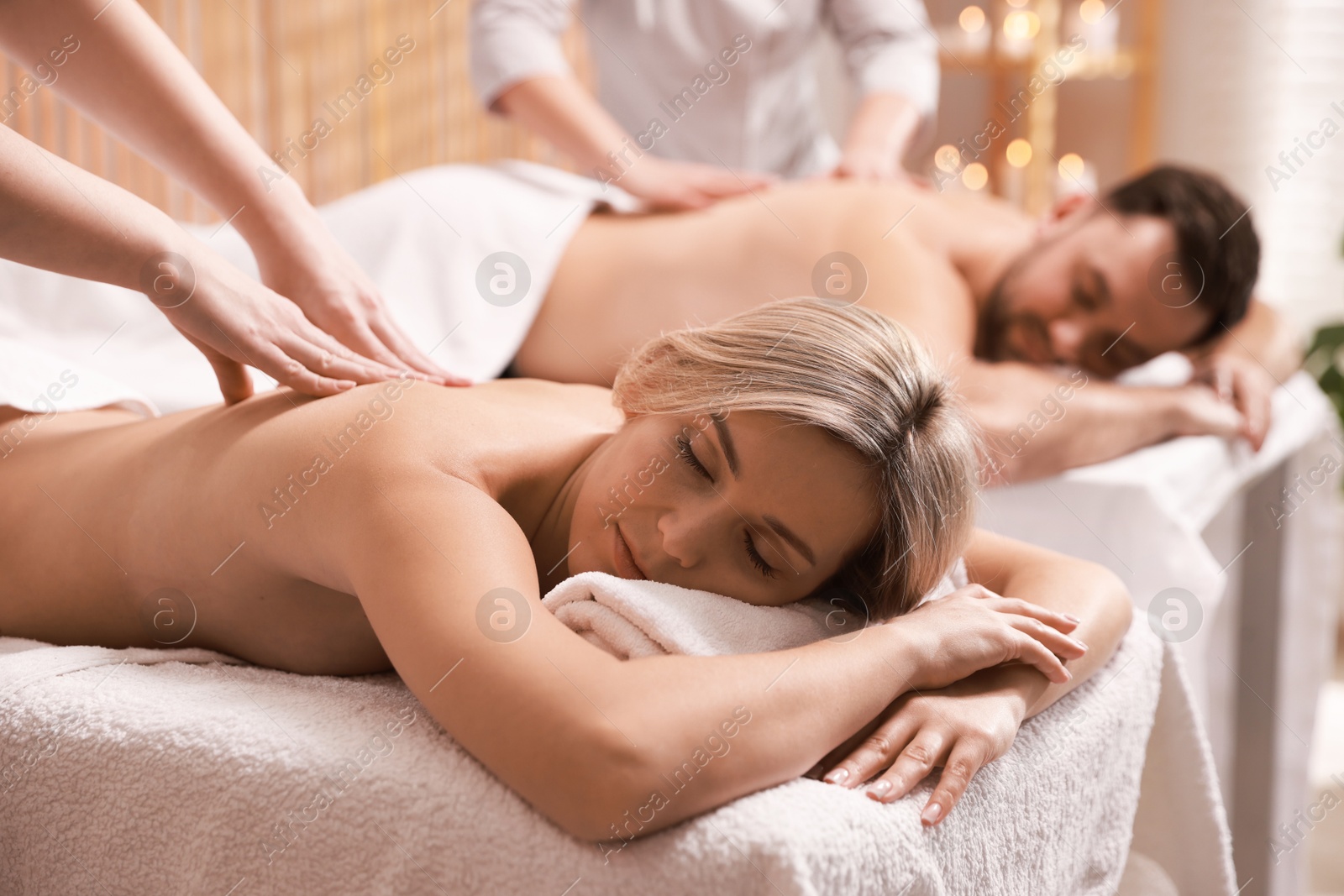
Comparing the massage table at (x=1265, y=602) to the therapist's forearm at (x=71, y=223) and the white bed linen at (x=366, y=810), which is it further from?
the therapist's forearm at (x=71, y=223)

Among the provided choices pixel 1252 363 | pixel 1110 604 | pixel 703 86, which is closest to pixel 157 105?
pixel 1110 604

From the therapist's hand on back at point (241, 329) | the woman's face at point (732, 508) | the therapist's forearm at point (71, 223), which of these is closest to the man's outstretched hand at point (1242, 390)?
the woman's face at point (732, 508)

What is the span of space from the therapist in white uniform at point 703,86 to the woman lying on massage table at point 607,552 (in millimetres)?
767

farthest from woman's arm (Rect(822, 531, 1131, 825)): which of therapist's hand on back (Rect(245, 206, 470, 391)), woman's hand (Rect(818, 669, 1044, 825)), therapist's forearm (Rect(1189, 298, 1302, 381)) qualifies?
therapist's forearm (Rect(1189, 298, 1302, 381))

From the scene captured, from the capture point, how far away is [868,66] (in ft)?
6.13

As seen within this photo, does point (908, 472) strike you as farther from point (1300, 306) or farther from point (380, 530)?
point (1300, 306)

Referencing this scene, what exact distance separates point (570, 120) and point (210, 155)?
709 mm

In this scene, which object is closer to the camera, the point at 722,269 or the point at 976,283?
the point at 722,269

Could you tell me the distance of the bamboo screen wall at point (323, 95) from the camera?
2.10 metres

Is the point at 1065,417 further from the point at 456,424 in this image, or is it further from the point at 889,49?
the point at 889,49

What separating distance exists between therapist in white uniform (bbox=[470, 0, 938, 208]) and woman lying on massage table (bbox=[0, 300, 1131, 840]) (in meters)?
0.77

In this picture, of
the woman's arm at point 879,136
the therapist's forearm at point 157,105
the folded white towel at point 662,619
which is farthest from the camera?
the woman's arm at point 879,136

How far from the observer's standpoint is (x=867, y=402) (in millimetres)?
778

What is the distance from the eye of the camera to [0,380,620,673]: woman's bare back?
2.50 feet
